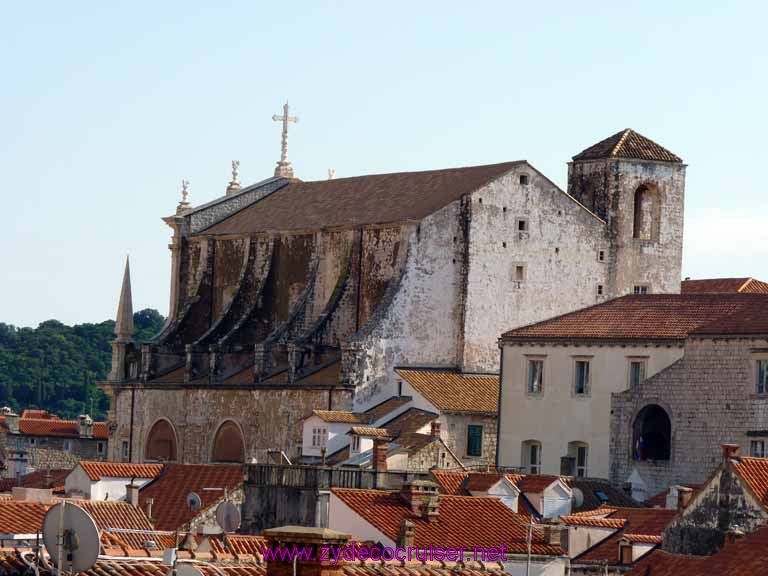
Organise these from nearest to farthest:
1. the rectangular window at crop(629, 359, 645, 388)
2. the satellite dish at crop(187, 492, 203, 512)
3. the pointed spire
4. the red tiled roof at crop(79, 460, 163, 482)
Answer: the satellite dish at crop(187, 492, 203, 512) → the red tiled roof at crop(79, 460, 163, 482) → the rectangular window at crop(629, 359, 645, 388) → the pointed spire

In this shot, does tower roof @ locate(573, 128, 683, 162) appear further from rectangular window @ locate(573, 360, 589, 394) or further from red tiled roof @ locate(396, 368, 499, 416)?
rectangular window @ locate(573, 360, 589, 394)

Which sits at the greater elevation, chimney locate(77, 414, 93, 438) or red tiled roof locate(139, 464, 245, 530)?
chimney locate(77, 414, 93, 438)

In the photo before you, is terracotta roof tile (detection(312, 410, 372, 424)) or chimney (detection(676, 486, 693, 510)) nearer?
chimney (detection(676, 486, 693, 510))

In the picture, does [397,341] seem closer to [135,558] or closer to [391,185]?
[391,185]

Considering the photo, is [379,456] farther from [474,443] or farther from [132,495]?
[474,443]

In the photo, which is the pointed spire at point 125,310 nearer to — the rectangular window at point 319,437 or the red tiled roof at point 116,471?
the rectangular window at point 319,437

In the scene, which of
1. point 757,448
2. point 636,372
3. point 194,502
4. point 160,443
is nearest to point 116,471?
point 194,502

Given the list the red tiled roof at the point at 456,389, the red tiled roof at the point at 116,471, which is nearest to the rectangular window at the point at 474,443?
→ the red tiled roof at the point at 456,389

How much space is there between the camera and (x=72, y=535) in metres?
29.6

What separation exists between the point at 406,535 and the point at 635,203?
45392mm

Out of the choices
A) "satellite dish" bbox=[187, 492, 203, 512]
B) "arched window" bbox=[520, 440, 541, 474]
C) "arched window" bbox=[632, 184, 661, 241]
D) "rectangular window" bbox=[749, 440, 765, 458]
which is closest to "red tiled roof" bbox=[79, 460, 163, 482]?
"satellite dish" bbox=[187, 492, 203, 512]

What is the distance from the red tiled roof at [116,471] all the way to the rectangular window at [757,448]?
16159 millimetres

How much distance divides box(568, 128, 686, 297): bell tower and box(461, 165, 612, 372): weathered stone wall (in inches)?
34.1

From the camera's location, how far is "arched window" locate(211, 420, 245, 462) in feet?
304
